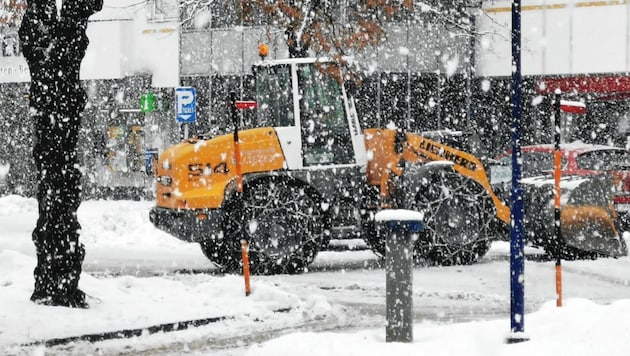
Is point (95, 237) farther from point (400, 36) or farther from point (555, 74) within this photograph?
point (555, 74)

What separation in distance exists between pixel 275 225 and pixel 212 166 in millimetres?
1048

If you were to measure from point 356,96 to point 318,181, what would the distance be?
1.23 m

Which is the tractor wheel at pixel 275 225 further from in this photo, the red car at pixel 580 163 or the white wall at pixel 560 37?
the white wall at pixel 560 37

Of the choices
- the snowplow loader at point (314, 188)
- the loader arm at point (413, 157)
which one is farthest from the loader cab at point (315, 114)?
the loader arm at point (413, 157)

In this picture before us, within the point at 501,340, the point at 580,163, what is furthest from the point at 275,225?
the point at 501,340

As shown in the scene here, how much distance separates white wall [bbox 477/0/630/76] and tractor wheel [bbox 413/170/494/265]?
41.4 feet

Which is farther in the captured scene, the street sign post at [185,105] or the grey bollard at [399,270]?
the street sign post at [185,105]

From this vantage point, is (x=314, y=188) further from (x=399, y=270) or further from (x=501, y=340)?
(x=501, y=340)

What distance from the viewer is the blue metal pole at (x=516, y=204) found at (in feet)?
21.4

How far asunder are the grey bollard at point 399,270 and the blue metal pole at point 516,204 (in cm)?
74

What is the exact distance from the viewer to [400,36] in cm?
2655

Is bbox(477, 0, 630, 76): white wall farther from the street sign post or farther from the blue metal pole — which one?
the blue metal pole

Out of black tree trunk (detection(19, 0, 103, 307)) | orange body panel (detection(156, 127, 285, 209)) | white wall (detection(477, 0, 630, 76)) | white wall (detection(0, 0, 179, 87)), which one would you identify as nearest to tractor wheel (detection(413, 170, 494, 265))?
orange body panel (detection(156, 127, 285, 209))

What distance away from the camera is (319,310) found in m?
9.69
